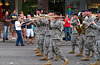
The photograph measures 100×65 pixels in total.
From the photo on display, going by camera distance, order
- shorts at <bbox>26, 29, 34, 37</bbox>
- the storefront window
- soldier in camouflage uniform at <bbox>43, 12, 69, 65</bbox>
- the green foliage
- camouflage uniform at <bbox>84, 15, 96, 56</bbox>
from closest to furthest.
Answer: soldier in camouflage uniform at <bbox>43, 12, 69, 65</bbox>
camouflage uniform at <bbox>84, 15, 96, 56</bbox>
shorts at <bbox>26, 29, 34, 37</bbox>
the green foliage
the storefront window

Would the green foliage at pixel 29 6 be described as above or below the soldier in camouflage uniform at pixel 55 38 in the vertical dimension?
above

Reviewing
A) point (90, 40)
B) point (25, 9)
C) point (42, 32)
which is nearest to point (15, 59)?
point (42, 32)

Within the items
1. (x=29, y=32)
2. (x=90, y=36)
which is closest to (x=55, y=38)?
(x=90, y=36)

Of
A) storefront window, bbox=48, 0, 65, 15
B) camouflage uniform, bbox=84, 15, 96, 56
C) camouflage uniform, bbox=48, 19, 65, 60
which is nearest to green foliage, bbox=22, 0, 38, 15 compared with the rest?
storefront window, bbox=48, 0, 65, 15

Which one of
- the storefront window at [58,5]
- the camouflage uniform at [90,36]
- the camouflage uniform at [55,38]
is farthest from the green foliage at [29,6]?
the camouflage uniform at [55,38]

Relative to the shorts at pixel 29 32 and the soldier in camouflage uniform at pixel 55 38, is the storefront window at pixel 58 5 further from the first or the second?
the soldier in camouflage uniform at pixel 55 38

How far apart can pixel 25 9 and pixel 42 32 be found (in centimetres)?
1320

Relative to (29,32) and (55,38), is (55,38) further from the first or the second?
(29,32)

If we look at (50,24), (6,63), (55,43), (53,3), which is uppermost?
(53,3)

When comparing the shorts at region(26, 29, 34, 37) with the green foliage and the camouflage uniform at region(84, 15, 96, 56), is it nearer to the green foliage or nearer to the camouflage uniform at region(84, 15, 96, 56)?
the camouflage uniform at region(84, 15, 96, 56)

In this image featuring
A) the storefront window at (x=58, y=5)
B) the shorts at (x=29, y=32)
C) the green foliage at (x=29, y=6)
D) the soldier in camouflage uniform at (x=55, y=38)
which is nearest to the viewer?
the soldier in camouflage uniform at (x=55, y=38)

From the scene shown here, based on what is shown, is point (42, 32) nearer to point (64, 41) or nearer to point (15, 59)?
point (15, 59)

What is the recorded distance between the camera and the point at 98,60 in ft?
32.0

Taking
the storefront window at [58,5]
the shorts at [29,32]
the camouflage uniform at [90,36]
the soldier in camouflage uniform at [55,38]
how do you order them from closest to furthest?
the soldier in camouflage uniform at [55,38] → the camouflage uniform at [90,36] → the shorts at [29,32] → the storefront window at [58,5]
